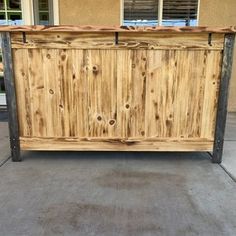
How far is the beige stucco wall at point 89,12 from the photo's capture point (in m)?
5.16

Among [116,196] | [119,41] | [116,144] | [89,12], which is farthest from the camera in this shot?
[89,12]

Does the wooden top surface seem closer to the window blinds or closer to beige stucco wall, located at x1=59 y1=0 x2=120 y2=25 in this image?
beige stucco wall, located at x1=59 y1=0 x2=120 y2=25

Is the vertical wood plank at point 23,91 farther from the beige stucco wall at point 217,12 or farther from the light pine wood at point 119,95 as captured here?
the beige stucco wall at point 217,12

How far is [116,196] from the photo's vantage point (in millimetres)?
2318

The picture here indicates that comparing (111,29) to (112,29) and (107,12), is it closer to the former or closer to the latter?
(112,29)

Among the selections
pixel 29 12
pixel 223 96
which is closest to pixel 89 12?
pixel 29 12

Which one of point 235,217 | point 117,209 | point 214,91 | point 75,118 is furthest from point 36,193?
point 214,91

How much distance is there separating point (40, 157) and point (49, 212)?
1209 mm

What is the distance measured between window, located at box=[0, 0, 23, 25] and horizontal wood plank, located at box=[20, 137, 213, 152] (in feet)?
11.0

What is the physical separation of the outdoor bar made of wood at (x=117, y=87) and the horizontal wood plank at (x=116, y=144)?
1 centimetres

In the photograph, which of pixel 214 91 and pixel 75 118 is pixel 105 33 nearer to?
pixel 75 118

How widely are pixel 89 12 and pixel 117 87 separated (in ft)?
9.46

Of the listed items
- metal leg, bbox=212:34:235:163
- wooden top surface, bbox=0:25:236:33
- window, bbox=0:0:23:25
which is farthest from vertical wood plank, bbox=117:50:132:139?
window, bbox=0:0:23:25

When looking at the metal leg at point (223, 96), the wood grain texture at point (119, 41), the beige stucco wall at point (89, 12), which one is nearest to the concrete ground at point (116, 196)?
the metal leg at point (223, 96)
